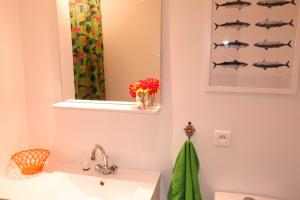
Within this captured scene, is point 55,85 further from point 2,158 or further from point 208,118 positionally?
point 208,118

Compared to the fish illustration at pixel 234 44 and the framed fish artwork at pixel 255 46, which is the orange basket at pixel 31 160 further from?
the fish illustration at pixel 234 44

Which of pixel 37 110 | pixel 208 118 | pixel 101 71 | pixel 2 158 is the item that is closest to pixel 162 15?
pixel 101 71

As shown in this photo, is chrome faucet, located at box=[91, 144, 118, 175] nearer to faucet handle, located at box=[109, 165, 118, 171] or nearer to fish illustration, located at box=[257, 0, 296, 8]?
faucet handle, located at box=[109, 165, 118, 171]

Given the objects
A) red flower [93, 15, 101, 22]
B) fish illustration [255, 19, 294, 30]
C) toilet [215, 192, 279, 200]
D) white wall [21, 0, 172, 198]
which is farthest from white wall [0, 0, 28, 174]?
fish illustration [255, 19, 294, 30]

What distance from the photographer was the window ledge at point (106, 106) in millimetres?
1416

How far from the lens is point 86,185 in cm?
150

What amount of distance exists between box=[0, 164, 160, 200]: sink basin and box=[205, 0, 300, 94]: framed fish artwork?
0.68 metres

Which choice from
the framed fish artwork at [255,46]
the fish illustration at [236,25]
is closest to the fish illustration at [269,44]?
the framed fish artwork at [255,46]

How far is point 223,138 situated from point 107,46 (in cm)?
89

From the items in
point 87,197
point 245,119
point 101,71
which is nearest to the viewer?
point 245,119

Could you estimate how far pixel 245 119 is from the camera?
54.4 inches

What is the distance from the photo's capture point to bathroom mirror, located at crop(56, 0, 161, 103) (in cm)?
145

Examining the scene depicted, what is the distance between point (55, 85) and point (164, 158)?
84 cm

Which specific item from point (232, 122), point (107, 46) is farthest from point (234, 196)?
point (107, 46)
